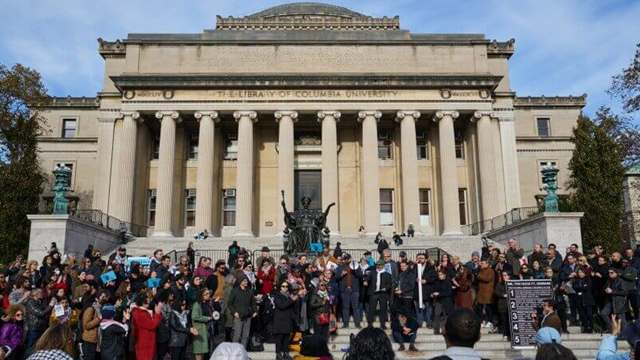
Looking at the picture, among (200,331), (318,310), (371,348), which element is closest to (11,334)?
(200,331)

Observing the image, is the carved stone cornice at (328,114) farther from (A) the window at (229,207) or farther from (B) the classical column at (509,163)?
(B) the classical column at (509,163)

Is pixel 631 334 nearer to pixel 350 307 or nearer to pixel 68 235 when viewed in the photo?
pixel 350 307

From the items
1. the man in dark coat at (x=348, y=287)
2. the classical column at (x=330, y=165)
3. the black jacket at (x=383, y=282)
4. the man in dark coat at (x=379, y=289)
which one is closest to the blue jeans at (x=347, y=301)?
the man in dark coat at (x=348, y=287)

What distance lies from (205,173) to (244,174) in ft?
8.64

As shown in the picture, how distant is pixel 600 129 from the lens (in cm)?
3553

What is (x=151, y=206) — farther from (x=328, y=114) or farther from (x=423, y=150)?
(x=423, y=150)

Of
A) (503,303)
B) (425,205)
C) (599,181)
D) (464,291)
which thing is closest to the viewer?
(503,303)

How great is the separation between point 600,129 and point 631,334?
31.3 m

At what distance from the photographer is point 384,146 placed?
135ft

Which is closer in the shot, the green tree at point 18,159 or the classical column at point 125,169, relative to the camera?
the green tree at point 18,159

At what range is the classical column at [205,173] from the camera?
3594 cm

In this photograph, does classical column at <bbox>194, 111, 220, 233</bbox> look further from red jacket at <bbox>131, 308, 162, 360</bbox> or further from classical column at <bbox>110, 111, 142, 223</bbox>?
red jacket at <bbox>131, 308, 162, 360</bbox>

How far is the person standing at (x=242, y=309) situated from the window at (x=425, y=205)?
96.2 ft

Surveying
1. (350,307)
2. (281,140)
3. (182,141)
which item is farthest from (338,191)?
(350,307)
